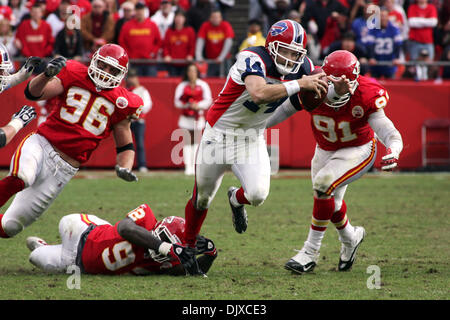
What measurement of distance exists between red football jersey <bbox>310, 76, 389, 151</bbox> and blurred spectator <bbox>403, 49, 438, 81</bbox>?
6.80 metres

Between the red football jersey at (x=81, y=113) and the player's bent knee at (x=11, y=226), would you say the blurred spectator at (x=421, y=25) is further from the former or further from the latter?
the player's bent knee at (x=11, y=226)

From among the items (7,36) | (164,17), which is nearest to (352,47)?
(164,17)

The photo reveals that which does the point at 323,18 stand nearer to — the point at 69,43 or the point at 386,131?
the point at 69,43

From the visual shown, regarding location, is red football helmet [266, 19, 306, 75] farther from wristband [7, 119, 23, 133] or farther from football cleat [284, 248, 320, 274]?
wristband [7, 119, 23, 133]

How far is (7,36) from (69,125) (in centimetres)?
687

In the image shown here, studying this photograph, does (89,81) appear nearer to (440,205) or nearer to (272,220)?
(272,220)

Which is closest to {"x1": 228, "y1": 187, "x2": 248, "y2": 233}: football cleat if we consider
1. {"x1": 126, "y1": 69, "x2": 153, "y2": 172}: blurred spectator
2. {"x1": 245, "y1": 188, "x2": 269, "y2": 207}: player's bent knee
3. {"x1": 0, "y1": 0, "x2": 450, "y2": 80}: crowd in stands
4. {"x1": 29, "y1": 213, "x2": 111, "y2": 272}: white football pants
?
{"x1": 245, "y1": 188, "x2": 269, "y2": 207}: player's bent knee

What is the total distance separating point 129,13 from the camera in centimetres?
1195

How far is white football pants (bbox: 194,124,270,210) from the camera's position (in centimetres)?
544

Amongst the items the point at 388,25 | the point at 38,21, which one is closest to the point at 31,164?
the point at 38,21

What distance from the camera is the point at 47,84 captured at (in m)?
5.47

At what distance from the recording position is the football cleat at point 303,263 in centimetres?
543

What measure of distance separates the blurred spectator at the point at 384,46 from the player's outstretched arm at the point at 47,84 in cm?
728

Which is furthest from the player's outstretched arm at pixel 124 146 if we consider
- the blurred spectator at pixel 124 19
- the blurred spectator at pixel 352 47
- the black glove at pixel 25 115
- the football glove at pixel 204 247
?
the blurred spectator at pixel 124 19
